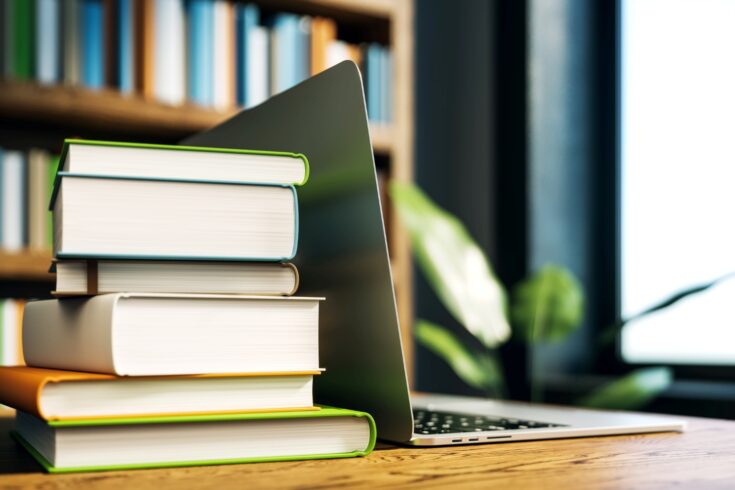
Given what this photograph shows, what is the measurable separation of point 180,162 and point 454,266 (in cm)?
153

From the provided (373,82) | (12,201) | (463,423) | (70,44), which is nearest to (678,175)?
(373,82)

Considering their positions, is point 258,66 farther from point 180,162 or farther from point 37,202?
point 180,162

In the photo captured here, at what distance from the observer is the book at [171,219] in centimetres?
53

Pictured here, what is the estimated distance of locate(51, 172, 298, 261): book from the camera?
529 mm

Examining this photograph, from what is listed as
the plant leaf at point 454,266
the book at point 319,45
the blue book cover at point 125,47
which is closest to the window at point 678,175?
the plant leaf at point 454,266

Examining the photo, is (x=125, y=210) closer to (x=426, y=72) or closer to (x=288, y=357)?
(x=288, y=357)

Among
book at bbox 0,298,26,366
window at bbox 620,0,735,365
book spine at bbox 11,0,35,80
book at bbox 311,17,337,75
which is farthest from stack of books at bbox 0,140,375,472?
window at bbox 620,0,735,365

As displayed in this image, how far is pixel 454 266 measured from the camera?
2053mm

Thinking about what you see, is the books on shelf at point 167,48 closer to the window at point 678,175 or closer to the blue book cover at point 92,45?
the blue book cover at point 92,45

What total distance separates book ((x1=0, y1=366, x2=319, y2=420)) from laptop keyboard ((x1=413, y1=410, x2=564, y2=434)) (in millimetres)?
132

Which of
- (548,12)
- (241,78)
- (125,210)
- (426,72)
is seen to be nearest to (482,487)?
(125,210)

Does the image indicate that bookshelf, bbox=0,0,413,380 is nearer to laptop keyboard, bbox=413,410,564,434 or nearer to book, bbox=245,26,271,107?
book, bbox=245,26,271,107

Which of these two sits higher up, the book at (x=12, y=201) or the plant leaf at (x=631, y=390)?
the book at (x=12, y=201)

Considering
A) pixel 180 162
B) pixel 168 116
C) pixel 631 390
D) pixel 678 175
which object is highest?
pixel 168 116
